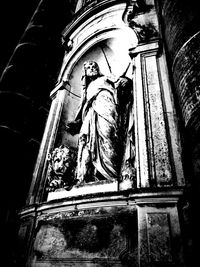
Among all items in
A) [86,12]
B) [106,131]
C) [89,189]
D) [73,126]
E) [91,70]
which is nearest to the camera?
[89,189]

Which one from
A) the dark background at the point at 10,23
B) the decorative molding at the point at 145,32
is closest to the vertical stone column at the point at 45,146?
the decorative molding at the point at 145,32

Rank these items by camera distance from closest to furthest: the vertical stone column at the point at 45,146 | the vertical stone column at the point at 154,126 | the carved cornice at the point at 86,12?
the vertical stone column at the point at 154,126 → the vertical stone column at the point at 45,146 → the carved cornice at the point at 86,12

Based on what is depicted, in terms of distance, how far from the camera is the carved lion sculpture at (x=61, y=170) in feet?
9.87

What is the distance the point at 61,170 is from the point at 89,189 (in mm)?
641

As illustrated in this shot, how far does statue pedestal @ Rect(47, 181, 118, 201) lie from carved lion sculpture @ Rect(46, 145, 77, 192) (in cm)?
10

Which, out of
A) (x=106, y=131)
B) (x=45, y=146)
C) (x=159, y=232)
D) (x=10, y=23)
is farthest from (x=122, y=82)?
(x=10, y=23)

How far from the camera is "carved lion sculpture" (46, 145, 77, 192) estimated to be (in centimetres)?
301

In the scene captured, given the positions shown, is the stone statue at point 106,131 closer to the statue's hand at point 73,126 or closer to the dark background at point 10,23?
the statue's hand at point 73,126

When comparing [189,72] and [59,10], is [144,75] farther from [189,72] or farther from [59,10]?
[59,10]

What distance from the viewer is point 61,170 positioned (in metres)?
3.03

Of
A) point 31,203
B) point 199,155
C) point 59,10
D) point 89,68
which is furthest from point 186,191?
point 59,10

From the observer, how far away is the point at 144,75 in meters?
2.86

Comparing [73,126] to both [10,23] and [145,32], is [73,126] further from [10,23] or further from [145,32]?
[10,23]

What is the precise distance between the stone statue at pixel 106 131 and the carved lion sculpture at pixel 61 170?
19cm
